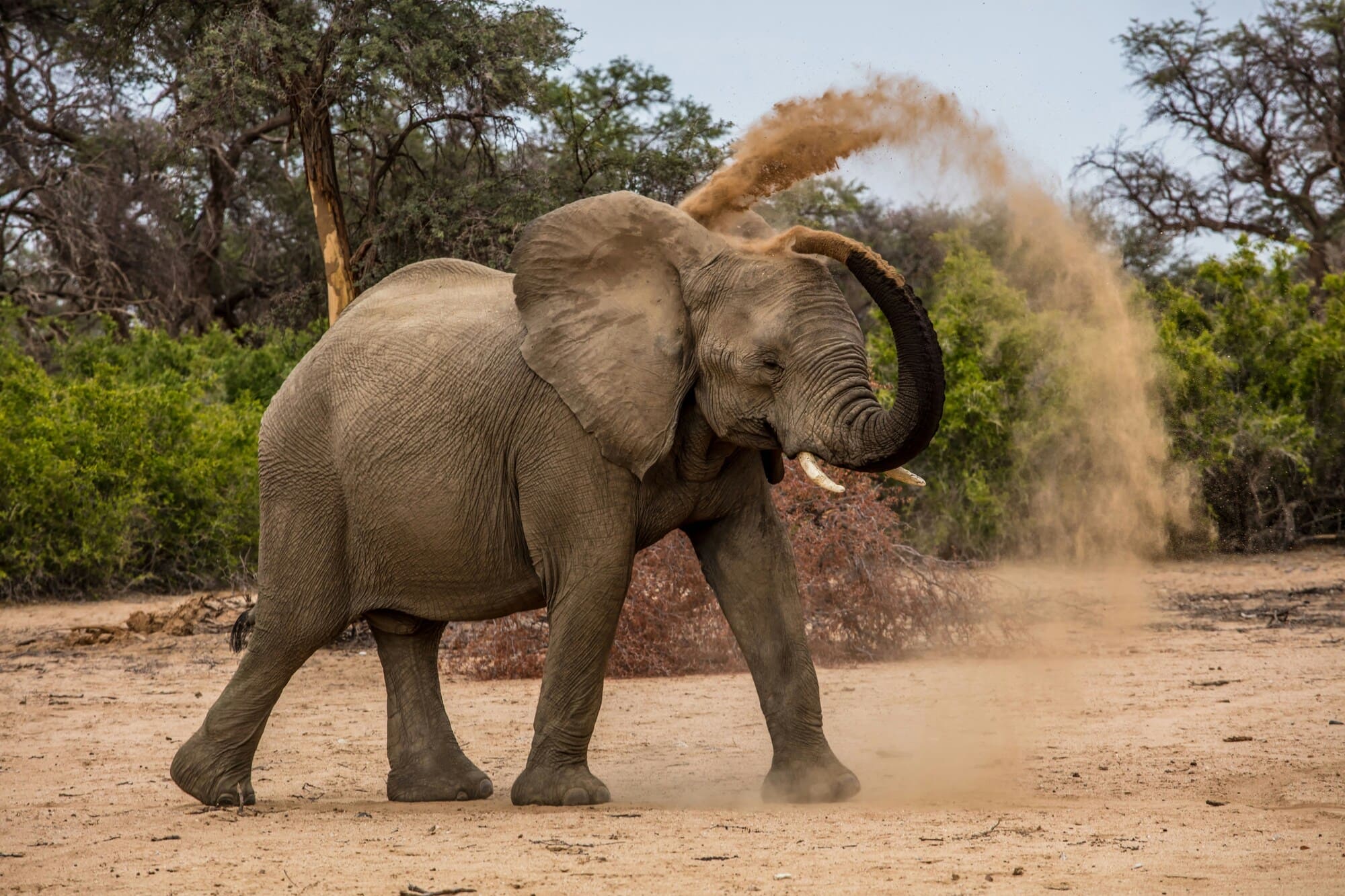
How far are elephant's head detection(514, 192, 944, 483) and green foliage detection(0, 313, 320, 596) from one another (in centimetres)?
995

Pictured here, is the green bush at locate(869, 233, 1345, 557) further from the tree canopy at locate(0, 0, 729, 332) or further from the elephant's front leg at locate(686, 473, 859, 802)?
the elephant's front leg at locate(686, 473, 859, 802)

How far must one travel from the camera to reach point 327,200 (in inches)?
588

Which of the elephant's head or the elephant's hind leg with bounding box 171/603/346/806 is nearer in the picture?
the elephant's head

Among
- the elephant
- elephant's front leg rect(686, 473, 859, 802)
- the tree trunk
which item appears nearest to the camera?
the elephant

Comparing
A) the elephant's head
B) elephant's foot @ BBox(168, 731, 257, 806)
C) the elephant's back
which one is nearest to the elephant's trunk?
the elephant's head

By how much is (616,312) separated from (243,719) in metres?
2.46

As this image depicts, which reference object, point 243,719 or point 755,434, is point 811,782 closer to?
point 755,434

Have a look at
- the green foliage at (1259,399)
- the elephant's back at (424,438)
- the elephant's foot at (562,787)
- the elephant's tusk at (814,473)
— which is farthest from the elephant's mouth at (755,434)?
the green foliage at (1259,399)

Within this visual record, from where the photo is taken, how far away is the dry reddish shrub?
36.2 ft

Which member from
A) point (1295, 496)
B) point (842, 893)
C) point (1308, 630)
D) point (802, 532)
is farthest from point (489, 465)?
point (1295, 496)

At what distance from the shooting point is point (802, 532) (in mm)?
11438

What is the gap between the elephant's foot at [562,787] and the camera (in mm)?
6465

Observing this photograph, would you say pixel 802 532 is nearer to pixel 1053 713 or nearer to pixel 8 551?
pixel 1053 713

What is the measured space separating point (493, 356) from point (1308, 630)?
7952mm
